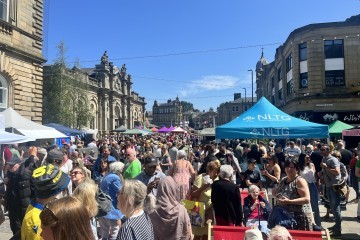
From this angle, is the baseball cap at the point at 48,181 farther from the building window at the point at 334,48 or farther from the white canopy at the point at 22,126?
the building window at the point at 334,48

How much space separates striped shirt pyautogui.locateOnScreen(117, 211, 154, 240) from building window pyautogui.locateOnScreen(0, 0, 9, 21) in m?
17.8

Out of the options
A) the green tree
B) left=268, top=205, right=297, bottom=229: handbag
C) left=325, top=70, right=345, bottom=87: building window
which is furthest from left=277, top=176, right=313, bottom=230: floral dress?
the green tree

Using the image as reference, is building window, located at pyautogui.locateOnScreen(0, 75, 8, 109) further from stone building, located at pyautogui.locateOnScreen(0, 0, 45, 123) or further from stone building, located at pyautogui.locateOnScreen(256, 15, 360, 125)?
stone building, located at pyautogui.locateOnScreen(256, 15, 360, 125)

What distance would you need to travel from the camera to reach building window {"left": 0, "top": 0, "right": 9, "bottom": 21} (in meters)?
16.6

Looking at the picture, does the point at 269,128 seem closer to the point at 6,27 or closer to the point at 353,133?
the point at 353,133

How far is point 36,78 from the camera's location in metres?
19.0

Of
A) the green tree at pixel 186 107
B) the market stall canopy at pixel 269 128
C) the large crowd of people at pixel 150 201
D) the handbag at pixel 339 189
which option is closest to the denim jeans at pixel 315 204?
the large crowd of people at pixel 150 201

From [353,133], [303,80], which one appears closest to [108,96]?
[303,80]

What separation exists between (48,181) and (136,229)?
3.41ft

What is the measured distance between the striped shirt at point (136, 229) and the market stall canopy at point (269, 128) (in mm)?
6124

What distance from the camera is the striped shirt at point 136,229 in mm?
2990

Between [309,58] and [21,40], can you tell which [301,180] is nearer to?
[21,40]

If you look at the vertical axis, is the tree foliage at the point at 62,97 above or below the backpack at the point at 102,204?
above

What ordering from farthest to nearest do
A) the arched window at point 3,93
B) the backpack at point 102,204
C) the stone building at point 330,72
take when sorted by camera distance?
the stone building at point 330,72
the arched window at point 3,93
the backpack at point 102,204
